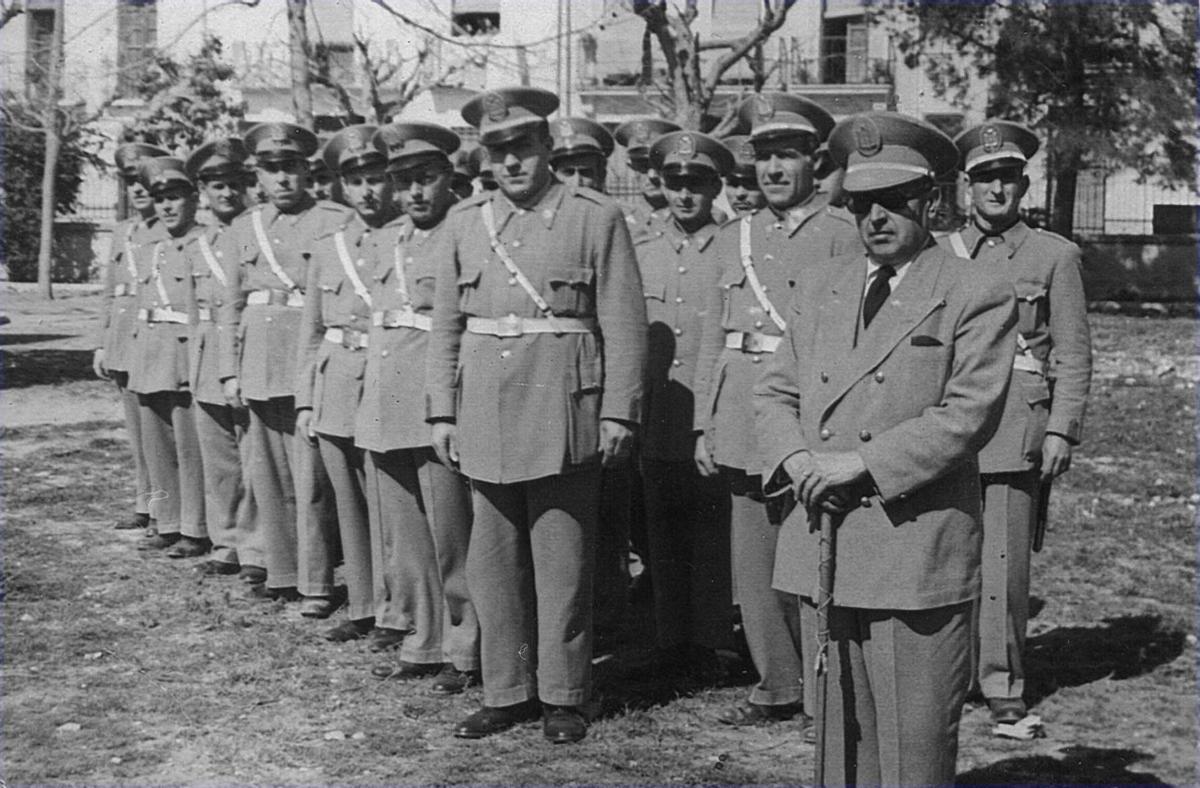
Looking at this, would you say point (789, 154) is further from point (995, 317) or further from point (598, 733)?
point (598, 733)

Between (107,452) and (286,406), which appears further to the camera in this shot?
(107,452)

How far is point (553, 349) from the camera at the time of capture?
5.23 metres

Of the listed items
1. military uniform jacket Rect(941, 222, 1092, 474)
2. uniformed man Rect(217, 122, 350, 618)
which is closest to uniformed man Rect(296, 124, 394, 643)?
uniformed man Rect(217, 122, 350, 618)

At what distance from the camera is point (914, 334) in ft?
12.2

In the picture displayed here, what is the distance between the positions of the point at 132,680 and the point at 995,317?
4058 millimetres

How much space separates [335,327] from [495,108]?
5.76 feet

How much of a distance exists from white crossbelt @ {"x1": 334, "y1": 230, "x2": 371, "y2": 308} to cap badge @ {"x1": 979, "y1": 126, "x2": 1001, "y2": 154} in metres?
2.73

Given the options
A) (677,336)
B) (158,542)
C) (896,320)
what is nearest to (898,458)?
(896,320)

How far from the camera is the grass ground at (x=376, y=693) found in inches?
197

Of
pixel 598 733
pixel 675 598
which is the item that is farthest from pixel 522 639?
pixel 675 598

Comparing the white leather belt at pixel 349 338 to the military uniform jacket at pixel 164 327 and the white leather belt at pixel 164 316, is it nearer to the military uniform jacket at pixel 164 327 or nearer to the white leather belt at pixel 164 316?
the military uniform jacket at pixel 164 327

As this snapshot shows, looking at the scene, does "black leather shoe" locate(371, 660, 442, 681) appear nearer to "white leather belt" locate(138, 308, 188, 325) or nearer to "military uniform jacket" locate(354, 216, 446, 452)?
"military uniform jacket" locate(354, 216, 446, 452)

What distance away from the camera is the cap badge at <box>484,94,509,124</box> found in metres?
5.27

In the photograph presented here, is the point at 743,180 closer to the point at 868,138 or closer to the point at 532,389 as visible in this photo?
the point at 532,389
